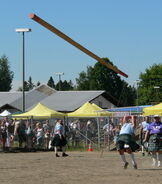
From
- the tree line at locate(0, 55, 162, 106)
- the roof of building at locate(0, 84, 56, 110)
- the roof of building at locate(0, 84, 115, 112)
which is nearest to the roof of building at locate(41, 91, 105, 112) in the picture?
the roof of building at locate(0, 84, 115, 112)

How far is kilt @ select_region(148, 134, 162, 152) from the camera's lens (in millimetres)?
17188

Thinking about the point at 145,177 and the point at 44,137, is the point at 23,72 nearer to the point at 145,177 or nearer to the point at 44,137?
the point at 44,137

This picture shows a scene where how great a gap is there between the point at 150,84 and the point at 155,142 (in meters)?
79.4

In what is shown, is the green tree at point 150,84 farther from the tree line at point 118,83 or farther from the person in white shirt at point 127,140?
the person in white shirt at point 127,140

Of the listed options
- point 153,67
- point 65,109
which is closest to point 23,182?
point 65,109

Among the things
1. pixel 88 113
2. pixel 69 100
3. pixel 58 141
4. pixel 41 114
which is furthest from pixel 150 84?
pixel 58 141

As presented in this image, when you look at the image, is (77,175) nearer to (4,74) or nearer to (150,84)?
(150,84)

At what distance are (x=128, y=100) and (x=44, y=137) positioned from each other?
74324 millimetres

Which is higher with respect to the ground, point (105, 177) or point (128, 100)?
point (128, 100)

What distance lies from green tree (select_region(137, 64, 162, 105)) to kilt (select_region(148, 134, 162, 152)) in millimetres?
73936

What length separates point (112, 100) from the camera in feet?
233

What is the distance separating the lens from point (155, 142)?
17.2m

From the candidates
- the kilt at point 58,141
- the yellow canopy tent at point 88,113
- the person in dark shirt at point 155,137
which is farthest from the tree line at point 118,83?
the person in dark shirt at point 155,137

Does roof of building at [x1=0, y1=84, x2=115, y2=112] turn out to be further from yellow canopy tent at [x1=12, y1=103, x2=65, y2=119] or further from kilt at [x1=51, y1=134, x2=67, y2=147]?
kilt at [x1=51, y1=134, x2=67, y2=147]
